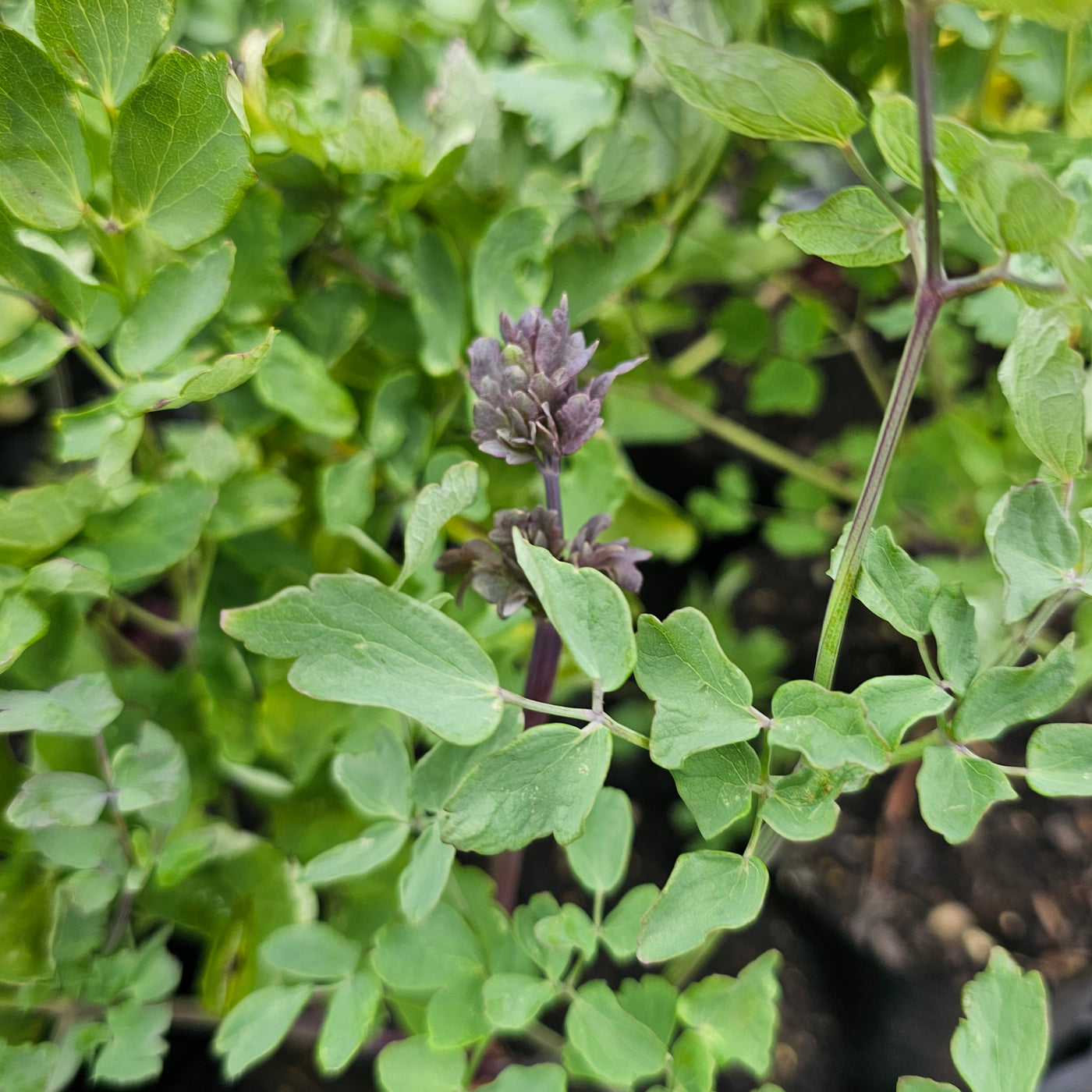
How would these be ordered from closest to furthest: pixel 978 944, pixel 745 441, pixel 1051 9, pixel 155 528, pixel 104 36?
pixel 1051 9, pixel 104 36, pixel 155 528, pixel 978 944, pixel 745 441

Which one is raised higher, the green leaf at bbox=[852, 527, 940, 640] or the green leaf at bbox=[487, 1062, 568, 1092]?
the green leaf at bbox=[852, 527, 940, 640]

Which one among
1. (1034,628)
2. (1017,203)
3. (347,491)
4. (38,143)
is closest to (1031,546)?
(1034,628)

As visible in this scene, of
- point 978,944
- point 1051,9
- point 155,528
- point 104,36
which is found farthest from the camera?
point 978,944

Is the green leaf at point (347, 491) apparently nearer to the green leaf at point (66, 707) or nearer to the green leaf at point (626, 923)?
the green leaf at point (66, 707)

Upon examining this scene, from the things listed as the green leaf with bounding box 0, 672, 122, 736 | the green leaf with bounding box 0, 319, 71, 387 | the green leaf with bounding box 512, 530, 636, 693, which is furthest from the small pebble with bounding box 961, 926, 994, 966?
the green leaf with bounding box 0, 319, 71, 387

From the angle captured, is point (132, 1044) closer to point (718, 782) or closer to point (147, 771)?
point (147, 771)

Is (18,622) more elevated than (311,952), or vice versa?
(18,622)

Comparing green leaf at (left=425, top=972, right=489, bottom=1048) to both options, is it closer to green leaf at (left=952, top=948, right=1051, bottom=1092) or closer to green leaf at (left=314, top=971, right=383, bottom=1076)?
green leaf at (left=314, top=971, right=383, bottom=1076)
